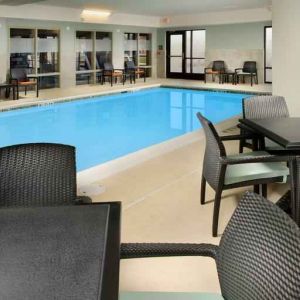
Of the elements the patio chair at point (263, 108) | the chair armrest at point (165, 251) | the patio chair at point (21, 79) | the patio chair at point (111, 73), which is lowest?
the chair armrest at point (165, 251)

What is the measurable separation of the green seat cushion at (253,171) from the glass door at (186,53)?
13722 millimetres

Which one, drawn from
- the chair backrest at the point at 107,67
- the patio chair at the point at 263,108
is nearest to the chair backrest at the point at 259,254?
the patio chair at the point at 263,108

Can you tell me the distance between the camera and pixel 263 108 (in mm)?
4105

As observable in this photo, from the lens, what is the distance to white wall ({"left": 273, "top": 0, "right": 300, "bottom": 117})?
15.7ft

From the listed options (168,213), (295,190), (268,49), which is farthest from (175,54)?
(295,190)

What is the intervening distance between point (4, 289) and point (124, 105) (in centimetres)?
1058

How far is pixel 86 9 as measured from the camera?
1354 cm

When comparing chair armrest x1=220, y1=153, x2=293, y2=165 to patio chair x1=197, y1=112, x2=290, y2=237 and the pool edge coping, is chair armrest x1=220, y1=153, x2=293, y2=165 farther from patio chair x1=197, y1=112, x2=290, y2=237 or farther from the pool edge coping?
the pool edge coping

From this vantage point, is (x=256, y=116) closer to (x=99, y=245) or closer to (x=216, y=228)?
(x=216, y=228)

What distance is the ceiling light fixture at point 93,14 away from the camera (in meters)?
13.5

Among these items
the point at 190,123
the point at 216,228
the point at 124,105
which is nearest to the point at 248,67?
the point at 124,105

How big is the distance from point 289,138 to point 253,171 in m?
0.36

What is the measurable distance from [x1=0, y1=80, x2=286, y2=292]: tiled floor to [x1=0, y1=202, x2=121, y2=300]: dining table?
893mm

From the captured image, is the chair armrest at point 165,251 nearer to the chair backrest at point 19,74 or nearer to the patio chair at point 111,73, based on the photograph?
the chair backrest at point 19,74
